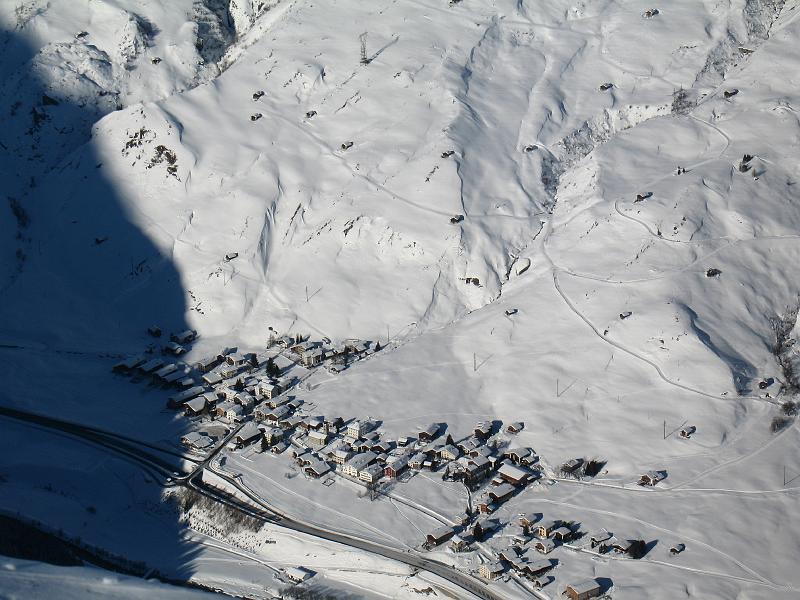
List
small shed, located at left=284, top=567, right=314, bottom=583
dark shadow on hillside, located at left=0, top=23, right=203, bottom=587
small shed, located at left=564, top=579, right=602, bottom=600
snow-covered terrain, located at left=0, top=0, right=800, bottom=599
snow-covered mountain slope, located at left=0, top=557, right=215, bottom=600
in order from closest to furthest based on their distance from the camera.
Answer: snow-covered mountain slope, located at left=0, top=557, right=215, bottom=600 < small shed, located at left=564, top=579, right=602, bottom=600 < small shed, located at left=284, top=567, right=314, bottom=583 < snow-covered terrain, located at left=0, top=0, right=800, bottom=599 < dark shadow on hillside, located at left=0, top=23, right=203, bottom=587

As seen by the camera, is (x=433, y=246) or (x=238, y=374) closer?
(x=238, y=374)

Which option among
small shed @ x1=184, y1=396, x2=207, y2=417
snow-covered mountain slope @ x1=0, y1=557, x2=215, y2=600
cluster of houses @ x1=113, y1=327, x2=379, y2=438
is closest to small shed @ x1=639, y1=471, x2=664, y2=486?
cluster of houses @ x1=113, y1=327, x2=379, y2=438

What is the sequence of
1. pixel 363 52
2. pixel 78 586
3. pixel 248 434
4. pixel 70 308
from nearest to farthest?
pixel 78 586
pixel 248 434
pixel 70 308
pixel 363 52

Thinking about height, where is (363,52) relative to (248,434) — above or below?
above

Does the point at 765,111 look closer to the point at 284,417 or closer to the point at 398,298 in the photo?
the point at 398,298

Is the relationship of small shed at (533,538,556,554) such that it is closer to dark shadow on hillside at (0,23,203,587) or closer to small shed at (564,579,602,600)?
small shed at (564,579,602,600)

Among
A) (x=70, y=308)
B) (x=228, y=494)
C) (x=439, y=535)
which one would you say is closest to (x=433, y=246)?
(x=228, y=494)

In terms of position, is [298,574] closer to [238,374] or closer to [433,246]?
[238,374]
